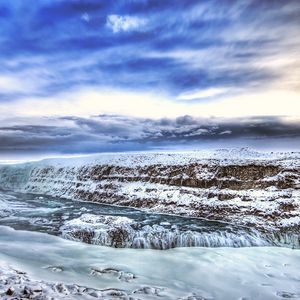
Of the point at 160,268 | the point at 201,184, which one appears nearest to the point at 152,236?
the point at 160,268

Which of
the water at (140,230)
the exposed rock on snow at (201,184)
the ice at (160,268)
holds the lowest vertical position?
the ice at (160,268)

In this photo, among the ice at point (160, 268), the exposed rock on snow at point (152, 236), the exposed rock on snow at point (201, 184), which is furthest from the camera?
the exposed rock on snow at point (201, 184)

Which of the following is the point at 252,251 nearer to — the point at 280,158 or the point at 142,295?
the point at 142,295

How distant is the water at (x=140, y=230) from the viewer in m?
18.7

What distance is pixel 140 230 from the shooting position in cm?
1995

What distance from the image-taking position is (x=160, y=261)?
15672mm

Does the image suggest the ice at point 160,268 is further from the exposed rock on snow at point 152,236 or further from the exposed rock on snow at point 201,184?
the exposed rock on snow at point 201,184

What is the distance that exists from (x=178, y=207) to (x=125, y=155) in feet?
42.8

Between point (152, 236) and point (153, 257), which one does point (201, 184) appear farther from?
point (153, 257)

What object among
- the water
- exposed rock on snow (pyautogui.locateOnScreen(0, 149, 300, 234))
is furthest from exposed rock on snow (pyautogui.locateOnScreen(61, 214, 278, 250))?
exposed rock on snow (pyautogui.locateOnScreen(0, 149, 300, 234))

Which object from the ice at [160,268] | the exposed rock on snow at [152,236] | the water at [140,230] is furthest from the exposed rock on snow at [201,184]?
the ice at [160,268]

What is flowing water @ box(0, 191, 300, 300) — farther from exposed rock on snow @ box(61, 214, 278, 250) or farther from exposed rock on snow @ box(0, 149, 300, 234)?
exposed rock on snow @ box(0, 149, 300, 234)

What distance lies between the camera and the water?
18734 mm

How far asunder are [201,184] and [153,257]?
1265 centimetres
